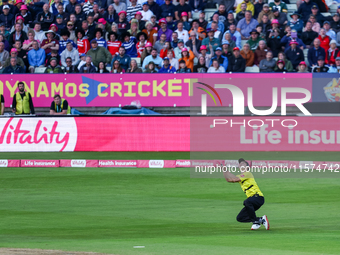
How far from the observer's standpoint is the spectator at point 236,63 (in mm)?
26109

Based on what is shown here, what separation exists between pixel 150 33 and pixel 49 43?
4.70m

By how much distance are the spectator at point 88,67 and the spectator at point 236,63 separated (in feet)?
20.1

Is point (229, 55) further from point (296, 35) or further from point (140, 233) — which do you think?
point (140, 233)

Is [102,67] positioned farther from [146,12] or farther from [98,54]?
[146,12]

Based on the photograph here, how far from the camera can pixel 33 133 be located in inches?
905

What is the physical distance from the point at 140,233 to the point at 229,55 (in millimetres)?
16969

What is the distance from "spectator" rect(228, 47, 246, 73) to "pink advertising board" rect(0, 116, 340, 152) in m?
4.21

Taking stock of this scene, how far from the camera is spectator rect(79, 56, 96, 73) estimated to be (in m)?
26.9

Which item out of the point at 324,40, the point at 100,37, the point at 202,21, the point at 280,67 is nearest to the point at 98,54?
the point at 100,37

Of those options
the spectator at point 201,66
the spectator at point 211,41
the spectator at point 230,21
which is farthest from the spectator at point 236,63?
the spectator at point 230,21

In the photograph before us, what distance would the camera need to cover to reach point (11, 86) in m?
27.0

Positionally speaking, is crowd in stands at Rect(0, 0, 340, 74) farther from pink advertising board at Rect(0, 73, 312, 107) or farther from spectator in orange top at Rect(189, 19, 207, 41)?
pink advertising board at Rect(0, 73, 312, 107)

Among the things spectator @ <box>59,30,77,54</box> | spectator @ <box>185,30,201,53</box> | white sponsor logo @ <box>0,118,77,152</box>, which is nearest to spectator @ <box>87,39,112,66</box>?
spectator @ <box>59,30,77,54</box>

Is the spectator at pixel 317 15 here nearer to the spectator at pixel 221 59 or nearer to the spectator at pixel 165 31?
the spectator at pixel 221 59
